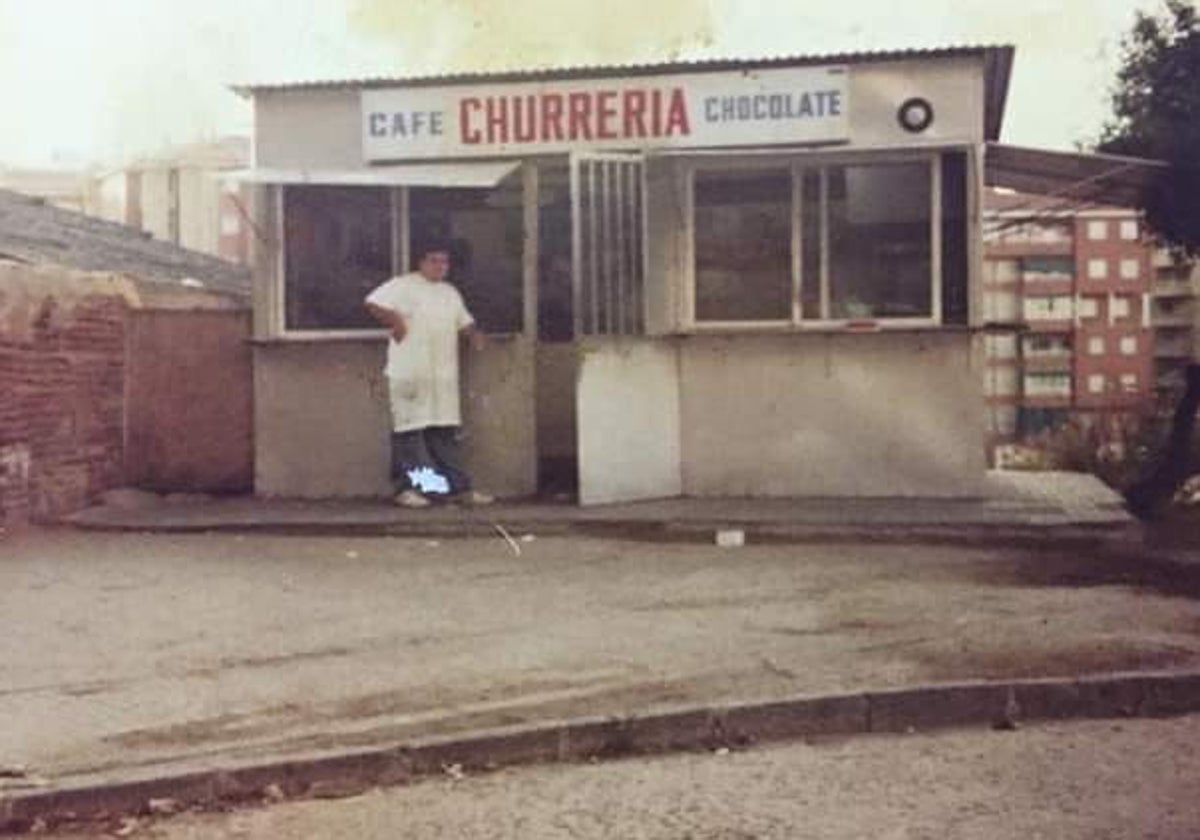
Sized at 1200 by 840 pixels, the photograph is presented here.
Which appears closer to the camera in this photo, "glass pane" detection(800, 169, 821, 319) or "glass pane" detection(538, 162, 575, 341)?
"glass pane" detection(800, 169, 821, 319)

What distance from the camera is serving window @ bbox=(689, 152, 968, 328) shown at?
12.1 metres

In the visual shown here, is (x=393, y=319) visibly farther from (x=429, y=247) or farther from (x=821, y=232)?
(x=821, y=232)

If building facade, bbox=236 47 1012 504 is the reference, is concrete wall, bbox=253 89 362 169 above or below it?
above

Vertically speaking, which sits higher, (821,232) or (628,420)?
(821,232)

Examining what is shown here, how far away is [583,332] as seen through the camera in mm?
11984

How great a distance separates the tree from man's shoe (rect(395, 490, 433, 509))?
308 inches

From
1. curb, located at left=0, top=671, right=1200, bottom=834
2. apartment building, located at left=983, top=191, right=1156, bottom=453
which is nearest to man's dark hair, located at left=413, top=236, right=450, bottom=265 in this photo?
curb, located at left=0, top=671, right=1200, bottom=834

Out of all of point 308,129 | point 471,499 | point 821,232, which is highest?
point 308,129

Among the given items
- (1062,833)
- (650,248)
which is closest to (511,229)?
(650,248)

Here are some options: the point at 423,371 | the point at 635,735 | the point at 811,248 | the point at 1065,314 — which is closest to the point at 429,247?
the point at 423,371

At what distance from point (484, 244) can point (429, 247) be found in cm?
47

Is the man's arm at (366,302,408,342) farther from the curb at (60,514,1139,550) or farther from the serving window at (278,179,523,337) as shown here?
the curb at (60,514,1139,550)

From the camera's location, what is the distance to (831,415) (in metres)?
12.2

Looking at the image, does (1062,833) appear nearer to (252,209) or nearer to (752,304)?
(752,304)
